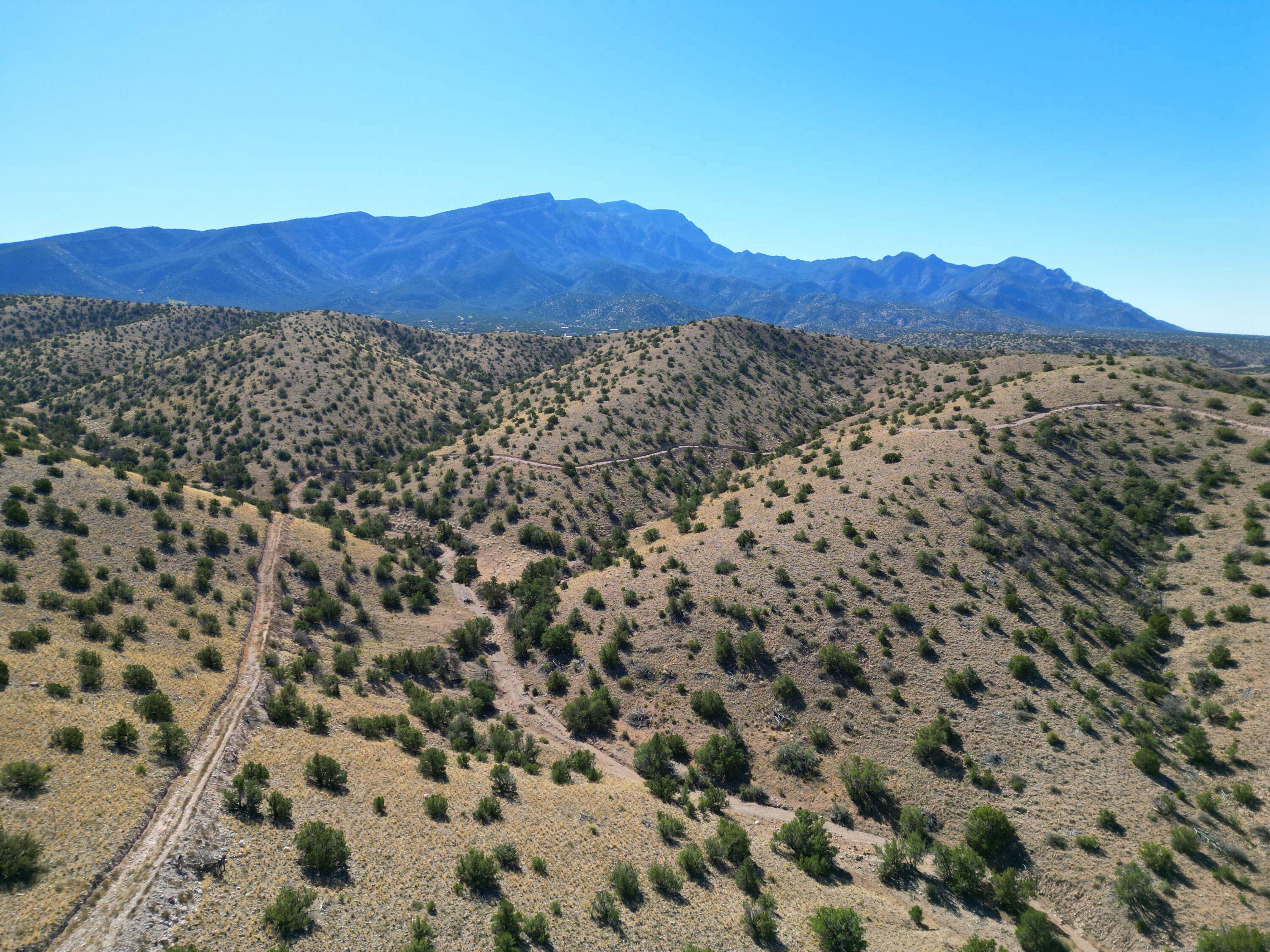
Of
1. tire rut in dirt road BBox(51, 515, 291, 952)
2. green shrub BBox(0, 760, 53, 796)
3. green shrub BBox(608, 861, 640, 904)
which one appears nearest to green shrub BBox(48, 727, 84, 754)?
green shrub BBox(0, 760, 53, 796)

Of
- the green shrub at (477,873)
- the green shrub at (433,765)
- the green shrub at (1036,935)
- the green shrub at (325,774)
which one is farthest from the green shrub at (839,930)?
the green shrub at (325,774)

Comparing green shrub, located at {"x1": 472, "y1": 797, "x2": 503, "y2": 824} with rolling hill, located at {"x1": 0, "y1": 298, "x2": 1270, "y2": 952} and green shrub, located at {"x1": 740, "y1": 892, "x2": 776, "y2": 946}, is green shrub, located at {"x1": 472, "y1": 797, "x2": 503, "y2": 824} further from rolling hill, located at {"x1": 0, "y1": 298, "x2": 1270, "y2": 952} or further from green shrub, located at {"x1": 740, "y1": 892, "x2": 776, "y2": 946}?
green shrub, located at {"x1": 740, "y1": 892, "x2": 776, "y2": 946}

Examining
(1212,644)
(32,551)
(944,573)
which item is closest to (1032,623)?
(944,573)

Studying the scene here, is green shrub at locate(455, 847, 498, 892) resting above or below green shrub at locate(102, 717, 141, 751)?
below

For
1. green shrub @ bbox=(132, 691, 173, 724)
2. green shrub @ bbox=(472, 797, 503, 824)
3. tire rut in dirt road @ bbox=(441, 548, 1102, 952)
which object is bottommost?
Answer: tire rut in dirt road @ bbox=(441, 548, 1102, 952)

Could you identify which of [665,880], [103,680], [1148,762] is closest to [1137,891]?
[1148,762]

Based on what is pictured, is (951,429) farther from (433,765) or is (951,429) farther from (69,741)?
(69,741)

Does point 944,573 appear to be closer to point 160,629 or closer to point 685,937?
point 685,937
